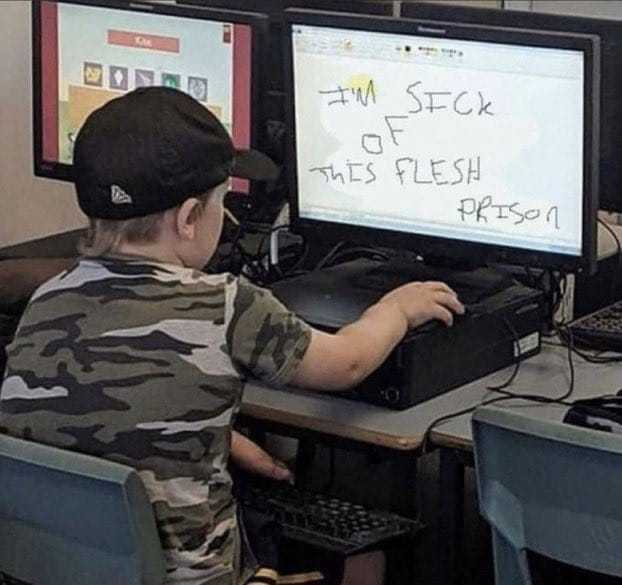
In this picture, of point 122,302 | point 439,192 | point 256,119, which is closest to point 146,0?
point 256,119

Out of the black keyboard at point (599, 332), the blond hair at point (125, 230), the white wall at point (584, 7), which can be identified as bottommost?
the black keyboard at point (599, 332)

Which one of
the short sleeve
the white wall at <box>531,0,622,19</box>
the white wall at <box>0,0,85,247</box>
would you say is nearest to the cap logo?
the short sleeve

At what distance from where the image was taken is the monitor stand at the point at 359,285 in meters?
2.34

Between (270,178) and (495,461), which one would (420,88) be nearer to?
(270,178)

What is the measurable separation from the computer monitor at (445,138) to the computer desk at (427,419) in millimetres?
188

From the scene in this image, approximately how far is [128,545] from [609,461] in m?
0.56

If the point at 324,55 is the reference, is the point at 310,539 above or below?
below

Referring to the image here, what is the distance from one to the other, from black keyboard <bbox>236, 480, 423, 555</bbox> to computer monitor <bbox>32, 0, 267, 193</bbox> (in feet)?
2.09

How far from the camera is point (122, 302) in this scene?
6.28 feet

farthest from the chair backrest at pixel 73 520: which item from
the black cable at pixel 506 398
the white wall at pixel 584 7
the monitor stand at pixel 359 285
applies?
the white wall at pixel 584 7

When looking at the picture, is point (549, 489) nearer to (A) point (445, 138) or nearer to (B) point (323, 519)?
(B) point (323, 519)

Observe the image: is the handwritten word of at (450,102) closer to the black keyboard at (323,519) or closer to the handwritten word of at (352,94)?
the handwritten word of at (352,94)

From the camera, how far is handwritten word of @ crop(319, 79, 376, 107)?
7.84ft

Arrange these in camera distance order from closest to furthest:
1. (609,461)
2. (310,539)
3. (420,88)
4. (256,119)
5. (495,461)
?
(609,461)
(495,461)
(310,539)
(420,88)
(256,119)
